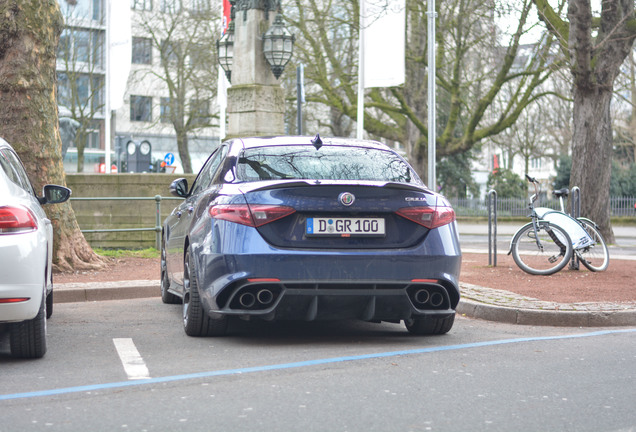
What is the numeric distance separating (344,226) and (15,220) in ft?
7.08

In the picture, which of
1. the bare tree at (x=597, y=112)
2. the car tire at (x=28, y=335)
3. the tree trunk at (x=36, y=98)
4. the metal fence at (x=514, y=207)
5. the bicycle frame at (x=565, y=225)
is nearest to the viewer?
the car tire at (x=28, y=335)

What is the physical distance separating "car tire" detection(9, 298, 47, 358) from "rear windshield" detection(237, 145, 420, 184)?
1729 mm

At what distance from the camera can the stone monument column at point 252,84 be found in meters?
19.0

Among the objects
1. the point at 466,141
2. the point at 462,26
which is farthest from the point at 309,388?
the point at 466,141

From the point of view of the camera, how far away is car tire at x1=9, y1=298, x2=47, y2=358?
6.28m

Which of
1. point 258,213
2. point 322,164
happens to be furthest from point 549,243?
point 258,213

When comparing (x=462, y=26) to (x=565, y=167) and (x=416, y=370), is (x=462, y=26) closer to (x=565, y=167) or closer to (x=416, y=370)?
(x=565, y=167)

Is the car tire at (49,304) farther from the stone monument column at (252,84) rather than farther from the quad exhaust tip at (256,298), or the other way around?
the stone monument column at (252,84)

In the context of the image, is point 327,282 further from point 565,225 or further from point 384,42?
point 384,42

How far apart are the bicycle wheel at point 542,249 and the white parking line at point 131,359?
6.09 metres

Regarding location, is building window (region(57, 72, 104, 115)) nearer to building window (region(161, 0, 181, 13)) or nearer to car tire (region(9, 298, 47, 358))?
building window (region(161, 0, 181, 13))

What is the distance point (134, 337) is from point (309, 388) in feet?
8.23

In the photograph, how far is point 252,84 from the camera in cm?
1923

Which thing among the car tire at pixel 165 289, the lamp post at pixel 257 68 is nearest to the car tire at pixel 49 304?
the car tire at pixel 165 289
